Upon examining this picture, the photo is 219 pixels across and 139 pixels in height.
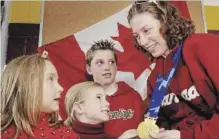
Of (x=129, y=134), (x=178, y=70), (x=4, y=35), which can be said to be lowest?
(x=129, y=134)

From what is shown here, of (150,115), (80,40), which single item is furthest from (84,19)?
(150,115)

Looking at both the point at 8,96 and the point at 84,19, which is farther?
the point at 84,19

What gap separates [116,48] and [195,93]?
0.41m

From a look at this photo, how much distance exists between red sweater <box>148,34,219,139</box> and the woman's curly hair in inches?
2.4

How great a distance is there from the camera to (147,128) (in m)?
1.39

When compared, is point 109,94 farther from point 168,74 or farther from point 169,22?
point 169,22

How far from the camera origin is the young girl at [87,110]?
140 centimetres

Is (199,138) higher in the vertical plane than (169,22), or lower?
lower

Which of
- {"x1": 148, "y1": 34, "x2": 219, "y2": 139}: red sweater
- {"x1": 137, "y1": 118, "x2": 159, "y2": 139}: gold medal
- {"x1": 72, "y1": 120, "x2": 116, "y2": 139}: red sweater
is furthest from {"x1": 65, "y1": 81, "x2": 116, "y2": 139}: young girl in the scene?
{"x1": 148, "y1": 34, "x2": 219, "y2": 139}: red sweater

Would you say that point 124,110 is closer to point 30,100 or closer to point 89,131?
point 89,131

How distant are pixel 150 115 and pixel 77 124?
0.32 metres

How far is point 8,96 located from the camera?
4.56 ft

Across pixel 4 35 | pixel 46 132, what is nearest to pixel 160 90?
pixel 46 132

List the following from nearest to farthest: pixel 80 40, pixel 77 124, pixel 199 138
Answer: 1. pixel 199 138
2. pixel 77 124
3. pixel 80 40
